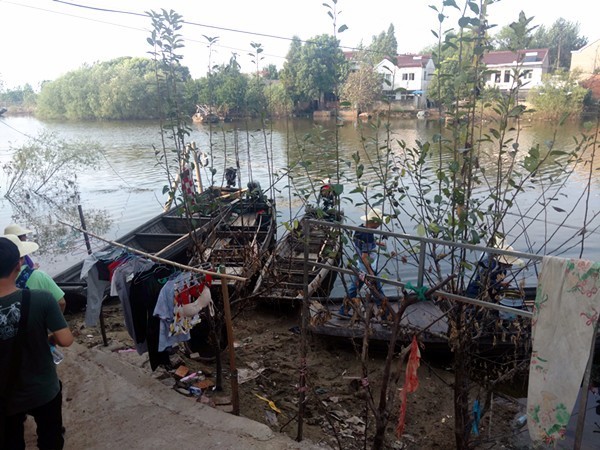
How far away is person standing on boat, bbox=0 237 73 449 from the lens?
2.46m

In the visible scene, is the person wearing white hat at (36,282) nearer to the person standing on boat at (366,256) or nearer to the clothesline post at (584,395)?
the person standing on boat at (366,256)

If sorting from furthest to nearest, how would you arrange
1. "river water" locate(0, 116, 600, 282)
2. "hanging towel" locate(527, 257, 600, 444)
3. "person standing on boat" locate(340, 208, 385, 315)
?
"river water" locate(0, 116, 600, 282)
"person standing on boat" locate(340, 208, 385, 315)
"hanging towel" locate(527, 257, 600, 444)

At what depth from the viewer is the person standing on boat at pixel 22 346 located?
246 centimetres

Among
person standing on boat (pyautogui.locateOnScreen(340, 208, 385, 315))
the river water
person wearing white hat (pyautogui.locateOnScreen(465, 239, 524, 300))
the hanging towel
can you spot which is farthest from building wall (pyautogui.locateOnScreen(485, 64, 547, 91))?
the river water

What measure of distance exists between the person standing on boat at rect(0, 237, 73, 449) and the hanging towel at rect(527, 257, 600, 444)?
105 inches

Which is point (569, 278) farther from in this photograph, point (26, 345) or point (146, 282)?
point (146, 282)

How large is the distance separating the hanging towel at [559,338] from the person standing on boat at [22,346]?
8.75ft

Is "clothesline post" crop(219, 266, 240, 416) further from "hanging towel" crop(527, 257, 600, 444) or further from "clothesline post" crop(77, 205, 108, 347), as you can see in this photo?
"hanging towel" crop(527, 257, 600, 444)

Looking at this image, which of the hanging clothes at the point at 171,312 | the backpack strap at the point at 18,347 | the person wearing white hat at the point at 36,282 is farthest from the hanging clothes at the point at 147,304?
the backpack strap at the point at 18,347

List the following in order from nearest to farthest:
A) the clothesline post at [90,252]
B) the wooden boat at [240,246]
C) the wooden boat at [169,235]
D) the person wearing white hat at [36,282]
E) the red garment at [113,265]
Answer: the person wearing white hat at [36,282]
the red garment at [113,265]
the clothesline post at [90,252]
the wooden boat at [240,246]
the wooden boat at [169,235]

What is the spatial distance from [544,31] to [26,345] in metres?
64.4

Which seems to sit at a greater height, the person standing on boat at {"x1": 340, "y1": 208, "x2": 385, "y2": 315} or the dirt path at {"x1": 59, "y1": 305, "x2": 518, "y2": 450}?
the person standing on boat at {"x1": 340, "y1": 208, "x2": 385, "y2": 315}

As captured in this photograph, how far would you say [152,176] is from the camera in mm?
20844

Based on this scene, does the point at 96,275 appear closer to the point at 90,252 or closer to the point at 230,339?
the point at 230,339
